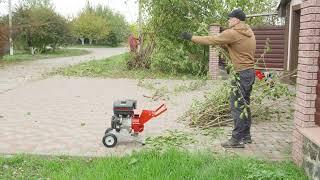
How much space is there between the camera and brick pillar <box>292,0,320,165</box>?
531cm

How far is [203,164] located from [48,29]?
34015 mm

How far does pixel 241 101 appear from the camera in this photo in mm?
6750

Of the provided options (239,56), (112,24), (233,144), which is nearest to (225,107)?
(233,144)

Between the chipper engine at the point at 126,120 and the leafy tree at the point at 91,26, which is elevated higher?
the leafy tree at the point at 91,26

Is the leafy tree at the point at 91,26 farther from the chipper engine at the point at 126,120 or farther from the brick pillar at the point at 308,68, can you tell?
the brick pillar at the point at 308,68

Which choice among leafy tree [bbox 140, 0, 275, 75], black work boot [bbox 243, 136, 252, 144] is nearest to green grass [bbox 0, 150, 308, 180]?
black work boot [bbox 243, 136, 252, 144]

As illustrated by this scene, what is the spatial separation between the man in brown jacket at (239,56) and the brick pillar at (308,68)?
103cm

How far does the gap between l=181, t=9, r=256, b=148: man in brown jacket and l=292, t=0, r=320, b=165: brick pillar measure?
1.03m

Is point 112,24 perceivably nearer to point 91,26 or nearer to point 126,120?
point 91,26

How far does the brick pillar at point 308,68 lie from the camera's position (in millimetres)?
5309

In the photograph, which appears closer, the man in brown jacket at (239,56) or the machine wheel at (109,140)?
the man in brown jacket at (239,56)

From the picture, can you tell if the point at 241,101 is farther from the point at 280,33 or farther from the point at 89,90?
the point at 280,33

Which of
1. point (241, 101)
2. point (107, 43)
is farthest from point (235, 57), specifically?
point (107, 43)

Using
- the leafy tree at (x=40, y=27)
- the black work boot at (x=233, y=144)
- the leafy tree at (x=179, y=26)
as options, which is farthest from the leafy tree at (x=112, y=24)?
the black work boot at (x=233, y=144)
